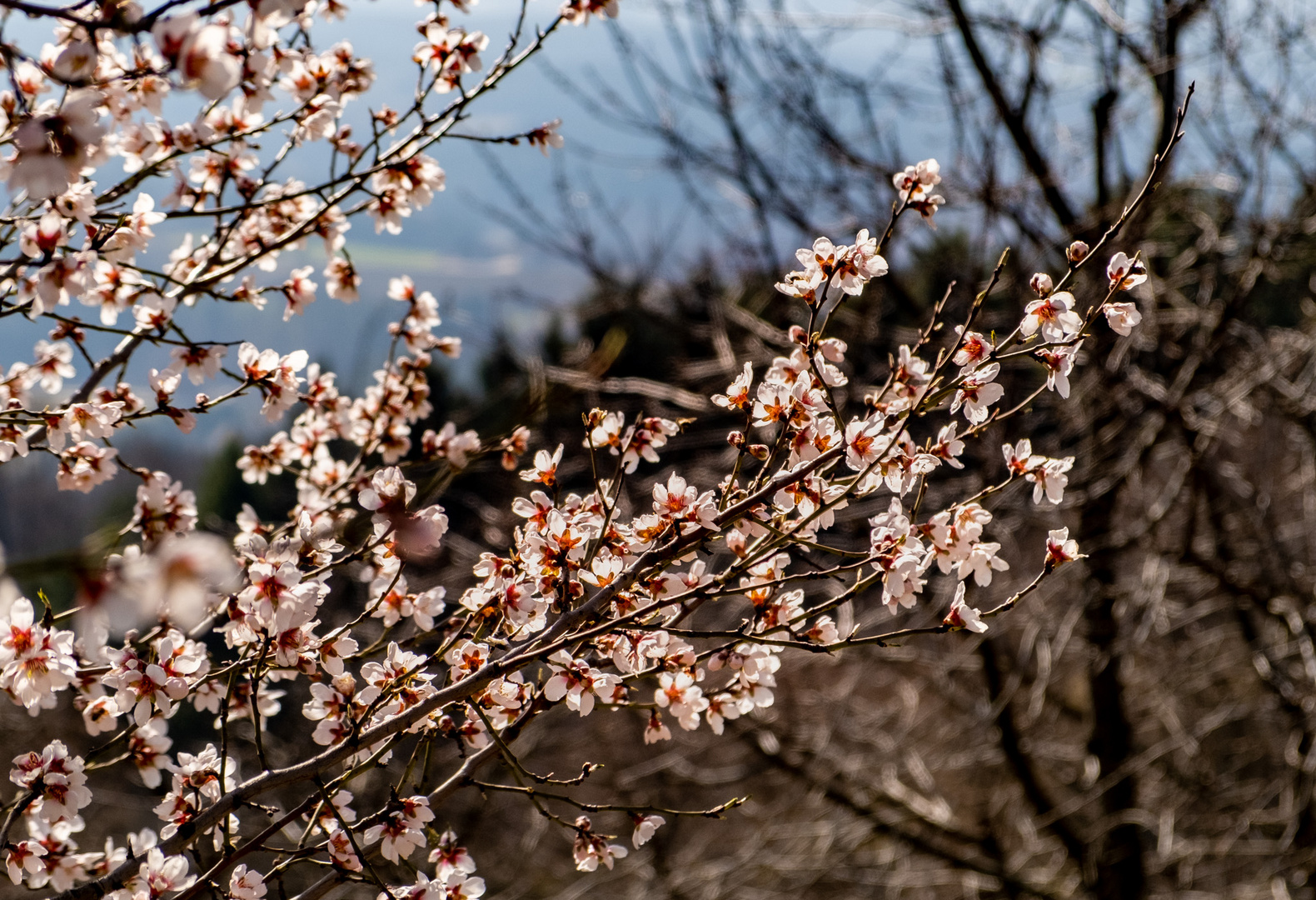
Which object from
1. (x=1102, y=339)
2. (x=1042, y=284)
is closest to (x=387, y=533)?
(x=1042, y=284)

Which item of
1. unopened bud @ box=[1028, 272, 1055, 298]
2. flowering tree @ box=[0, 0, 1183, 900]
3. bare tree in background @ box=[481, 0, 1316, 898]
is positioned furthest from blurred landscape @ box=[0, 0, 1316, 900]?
unopened bud @ box=[1028, 272, 1055, 298]

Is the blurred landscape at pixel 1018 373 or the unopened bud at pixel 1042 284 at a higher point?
the blurred landscape at pixel 1018 373

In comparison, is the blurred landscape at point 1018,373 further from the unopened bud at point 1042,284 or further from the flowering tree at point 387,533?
the unopened bud at point 1042,284

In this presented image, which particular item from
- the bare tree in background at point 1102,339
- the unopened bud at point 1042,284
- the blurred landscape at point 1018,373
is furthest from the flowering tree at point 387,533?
the bare tree in background at point 1102,339

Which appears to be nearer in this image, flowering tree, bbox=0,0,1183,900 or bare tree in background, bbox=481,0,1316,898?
flowering tree, bbox=0,0,1183,900

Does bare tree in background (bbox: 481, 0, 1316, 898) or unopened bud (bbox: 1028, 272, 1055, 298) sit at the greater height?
bare tree in background (bbox: 481, 0, 1316, 898)

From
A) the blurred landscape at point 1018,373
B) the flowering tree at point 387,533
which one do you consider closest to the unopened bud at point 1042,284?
the flowering tree at point 387,533

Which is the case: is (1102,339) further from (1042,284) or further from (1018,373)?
(1042,284)

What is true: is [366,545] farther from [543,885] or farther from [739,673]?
[543,885]

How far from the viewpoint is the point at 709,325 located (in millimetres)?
6816

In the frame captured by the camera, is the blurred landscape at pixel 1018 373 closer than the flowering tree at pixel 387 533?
No

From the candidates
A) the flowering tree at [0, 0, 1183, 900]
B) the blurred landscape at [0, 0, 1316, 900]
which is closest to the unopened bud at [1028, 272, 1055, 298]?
the flowering tree at [0, 0, 1183, 900]

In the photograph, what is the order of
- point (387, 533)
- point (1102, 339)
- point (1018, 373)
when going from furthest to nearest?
point (1018, 373) → point (1102, 339) → point (387, 533)

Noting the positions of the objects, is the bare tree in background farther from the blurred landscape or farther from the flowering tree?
the flowering tree
